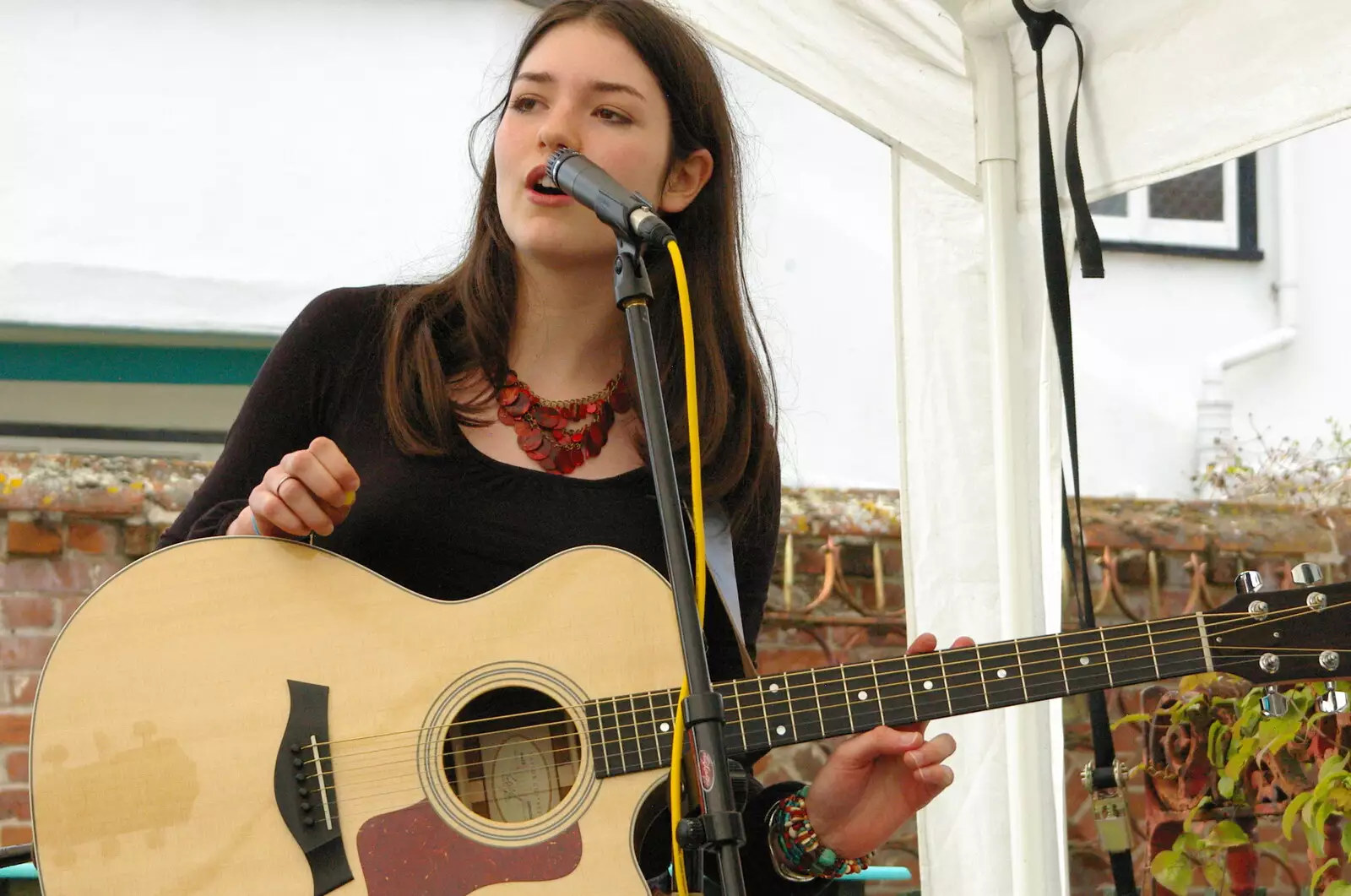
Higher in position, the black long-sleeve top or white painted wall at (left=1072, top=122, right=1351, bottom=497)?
white painted wall at (left=1072, top=122, right=1351, bottom=497)

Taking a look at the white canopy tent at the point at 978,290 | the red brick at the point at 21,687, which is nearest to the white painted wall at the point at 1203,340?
the white canopy tent at the point at 978,290

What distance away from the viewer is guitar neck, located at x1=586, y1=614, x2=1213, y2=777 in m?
1.61

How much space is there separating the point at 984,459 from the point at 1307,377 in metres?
5.25

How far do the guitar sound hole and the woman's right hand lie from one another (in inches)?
11.5

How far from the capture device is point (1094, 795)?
2.00 meters

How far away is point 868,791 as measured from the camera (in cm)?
169

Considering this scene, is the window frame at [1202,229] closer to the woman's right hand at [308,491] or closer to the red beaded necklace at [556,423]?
the red beaded necklace at [556,423]

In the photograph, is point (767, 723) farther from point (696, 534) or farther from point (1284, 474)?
point (1284, 474)

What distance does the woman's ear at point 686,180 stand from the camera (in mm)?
2084

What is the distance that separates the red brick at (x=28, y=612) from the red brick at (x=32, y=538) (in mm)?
108

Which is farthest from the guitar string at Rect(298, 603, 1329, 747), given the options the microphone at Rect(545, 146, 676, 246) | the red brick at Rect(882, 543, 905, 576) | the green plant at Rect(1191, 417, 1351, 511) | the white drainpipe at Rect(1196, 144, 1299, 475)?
the white drainpipe at Rect(1196, 144, 1299, 475)

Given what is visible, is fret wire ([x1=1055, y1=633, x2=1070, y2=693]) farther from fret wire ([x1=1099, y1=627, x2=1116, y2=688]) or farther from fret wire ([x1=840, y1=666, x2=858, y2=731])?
fret wire ([x1=840, y1=666, x2=858, y2=731])

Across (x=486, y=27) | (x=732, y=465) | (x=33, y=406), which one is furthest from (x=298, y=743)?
(x=486, y=27)

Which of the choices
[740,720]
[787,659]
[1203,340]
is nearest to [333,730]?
[740,720]
